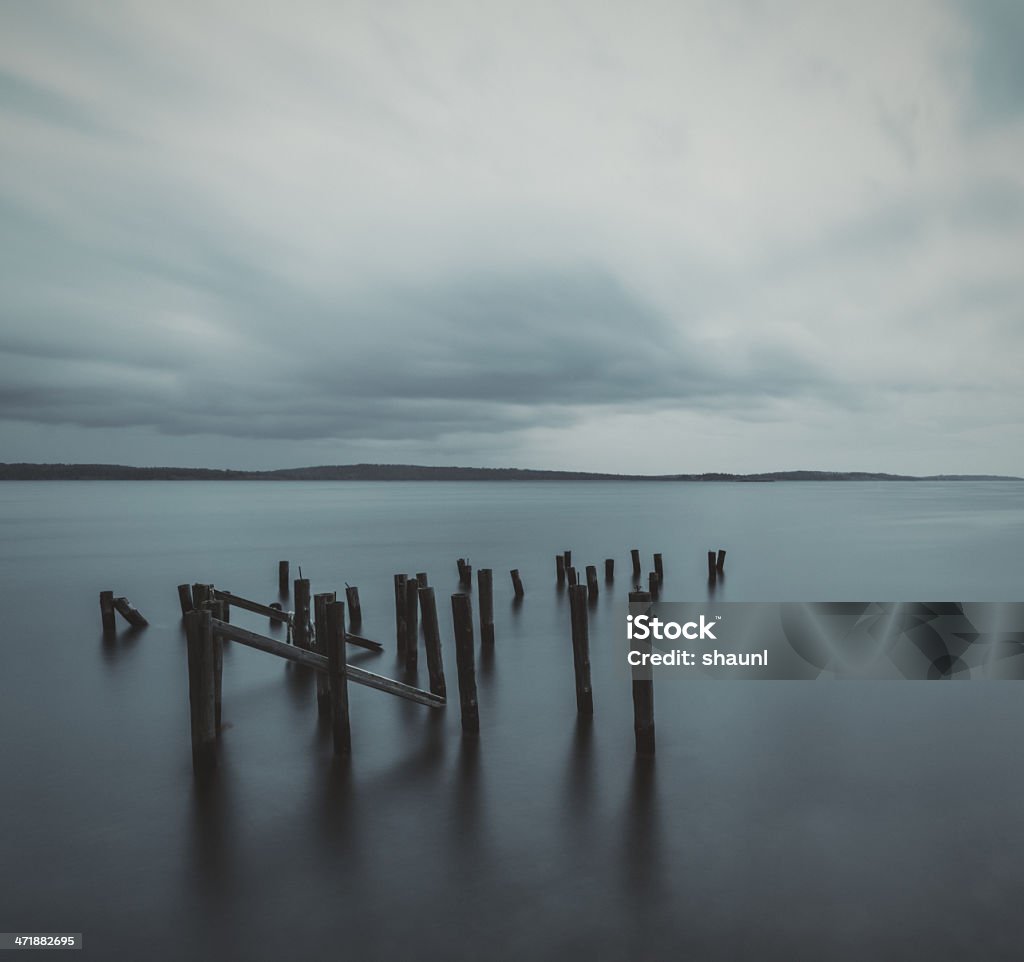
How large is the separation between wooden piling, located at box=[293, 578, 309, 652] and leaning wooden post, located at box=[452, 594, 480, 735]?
4574 mm

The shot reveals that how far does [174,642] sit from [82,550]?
27908 millimetres

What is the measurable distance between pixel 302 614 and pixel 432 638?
4142 millimetres

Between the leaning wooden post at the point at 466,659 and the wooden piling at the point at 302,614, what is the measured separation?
4574 mm

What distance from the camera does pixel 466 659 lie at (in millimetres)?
9312

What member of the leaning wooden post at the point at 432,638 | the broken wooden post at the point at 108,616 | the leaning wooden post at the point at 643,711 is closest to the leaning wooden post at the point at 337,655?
the leaning wooden post at the point at 432,638

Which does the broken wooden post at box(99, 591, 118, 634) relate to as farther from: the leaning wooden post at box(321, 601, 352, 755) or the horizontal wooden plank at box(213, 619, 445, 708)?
A: the leaning wooden post at box(321, 601, 352, 755)

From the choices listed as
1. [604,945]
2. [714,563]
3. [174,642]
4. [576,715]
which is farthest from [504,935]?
[714,563]

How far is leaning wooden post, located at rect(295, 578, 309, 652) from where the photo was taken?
42.6ft

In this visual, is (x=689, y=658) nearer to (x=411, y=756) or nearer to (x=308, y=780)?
(x=411, y=756)

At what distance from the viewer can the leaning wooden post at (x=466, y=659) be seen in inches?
364

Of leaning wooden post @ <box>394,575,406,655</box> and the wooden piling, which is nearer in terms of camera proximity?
the wooden piling

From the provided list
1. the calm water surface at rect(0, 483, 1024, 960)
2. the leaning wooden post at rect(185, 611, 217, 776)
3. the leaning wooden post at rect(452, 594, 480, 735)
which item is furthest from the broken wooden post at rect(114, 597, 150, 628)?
the leaning wooden post at rect(452, 594, 480, 735)

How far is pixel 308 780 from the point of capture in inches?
329

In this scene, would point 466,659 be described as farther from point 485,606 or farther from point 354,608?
point 354,608
